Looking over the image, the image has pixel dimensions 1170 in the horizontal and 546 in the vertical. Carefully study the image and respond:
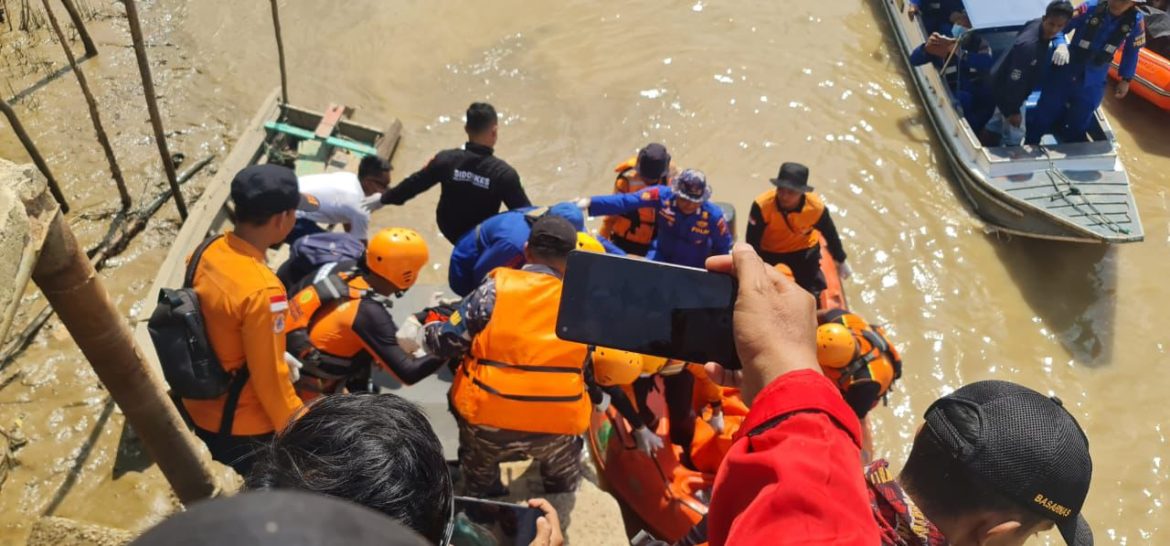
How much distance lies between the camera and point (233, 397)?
3.57 meters

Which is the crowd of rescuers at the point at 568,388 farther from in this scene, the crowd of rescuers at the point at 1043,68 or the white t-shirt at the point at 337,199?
the crowd of rescuers at the point at 1043,68

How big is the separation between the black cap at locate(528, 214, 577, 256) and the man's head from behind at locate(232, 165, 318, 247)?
110 centimetres

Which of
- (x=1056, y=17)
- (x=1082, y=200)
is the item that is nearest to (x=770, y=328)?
(x=1082, y=200)

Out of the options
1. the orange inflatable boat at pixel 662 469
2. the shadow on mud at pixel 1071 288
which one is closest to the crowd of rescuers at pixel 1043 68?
the shadow on mud at pixel 1071 288

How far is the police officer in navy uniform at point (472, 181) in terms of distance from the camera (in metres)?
5.42

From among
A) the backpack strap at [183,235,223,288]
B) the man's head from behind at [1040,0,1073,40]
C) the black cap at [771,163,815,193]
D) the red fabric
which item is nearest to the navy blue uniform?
the man's head from behind at [1040,0,1073,40]

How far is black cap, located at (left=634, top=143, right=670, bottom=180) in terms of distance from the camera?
6.07 meters

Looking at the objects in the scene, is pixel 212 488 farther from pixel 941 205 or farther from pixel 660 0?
pixel 660 0

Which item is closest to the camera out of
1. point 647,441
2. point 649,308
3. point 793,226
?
point 649,308

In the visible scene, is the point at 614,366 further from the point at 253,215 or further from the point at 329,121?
the point at 329,121

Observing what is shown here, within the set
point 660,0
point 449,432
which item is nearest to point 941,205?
point 660,0

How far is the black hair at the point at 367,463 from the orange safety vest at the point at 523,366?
4.97ft

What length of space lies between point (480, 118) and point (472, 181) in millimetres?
453

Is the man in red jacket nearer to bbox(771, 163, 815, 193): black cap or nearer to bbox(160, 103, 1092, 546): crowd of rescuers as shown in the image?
bbox(160, 103, 1092, 546): crowd of rescuers
